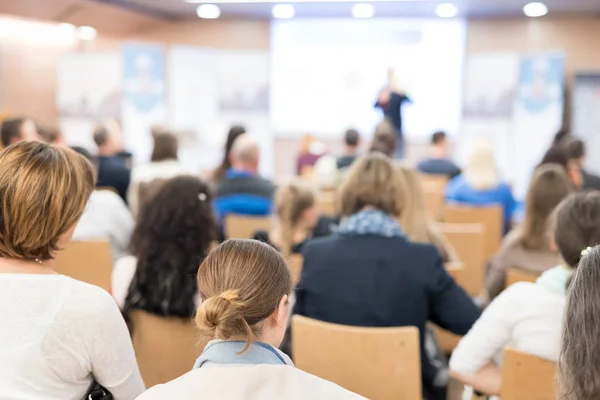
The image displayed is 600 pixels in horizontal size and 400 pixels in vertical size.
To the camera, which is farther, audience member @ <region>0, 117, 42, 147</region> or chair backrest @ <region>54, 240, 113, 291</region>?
audience member @ <region>0, 117, 42, 147</region>

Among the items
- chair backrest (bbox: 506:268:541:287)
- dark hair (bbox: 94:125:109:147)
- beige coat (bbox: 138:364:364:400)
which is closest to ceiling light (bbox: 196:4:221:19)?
dark hair (bbox: 94:125:109:147)

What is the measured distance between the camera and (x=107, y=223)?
3986 millimetres

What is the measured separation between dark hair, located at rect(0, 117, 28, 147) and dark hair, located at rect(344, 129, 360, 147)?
3410mm

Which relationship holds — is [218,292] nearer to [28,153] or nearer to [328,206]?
[28,153]

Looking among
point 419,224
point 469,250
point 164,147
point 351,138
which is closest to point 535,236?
point 419,224

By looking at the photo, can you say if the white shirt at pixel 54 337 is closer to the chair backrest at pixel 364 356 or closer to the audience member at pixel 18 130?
the chair backrest at pixel 364 356

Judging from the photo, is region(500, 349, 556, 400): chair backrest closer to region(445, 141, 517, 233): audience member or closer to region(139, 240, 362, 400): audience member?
region(139, 240, 362, 400): audience member

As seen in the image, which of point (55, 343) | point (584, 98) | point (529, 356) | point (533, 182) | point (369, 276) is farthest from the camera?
point (584, 98)

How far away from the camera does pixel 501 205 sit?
19.1 feet

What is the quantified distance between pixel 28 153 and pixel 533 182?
2.48 meters

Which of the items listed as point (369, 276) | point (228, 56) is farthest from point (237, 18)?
point (369, 276)

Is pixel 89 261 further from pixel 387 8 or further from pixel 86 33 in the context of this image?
pixel 86 33

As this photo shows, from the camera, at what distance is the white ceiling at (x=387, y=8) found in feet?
30.8

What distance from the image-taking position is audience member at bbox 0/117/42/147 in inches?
187
